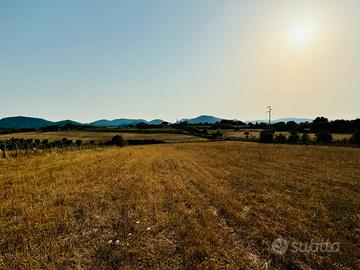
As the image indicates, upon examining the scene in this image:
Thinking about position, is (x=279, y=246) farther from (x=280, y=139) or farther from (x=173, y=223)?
(x=280, y=139)

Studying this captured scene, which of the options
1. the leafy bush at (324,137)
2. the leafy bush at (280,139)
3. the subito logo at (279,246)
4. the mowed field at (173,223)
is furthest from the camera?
the leafy bush at (280,139)

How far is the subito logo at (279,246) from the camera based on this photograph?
264 inches

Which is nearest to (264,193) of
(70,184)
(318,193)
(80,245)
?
(318,193)

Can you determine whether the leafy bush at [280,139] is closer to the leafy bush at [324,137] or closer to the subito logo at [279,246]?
the leafy bush at [324,137]

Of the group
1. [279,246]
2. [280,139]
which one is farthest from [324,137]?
[279,246]

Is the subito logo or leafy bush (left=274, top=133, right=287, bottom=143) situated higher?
the subito logo

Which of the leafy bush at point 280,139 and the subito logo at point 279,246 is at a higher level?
the subito logo at point 279,246

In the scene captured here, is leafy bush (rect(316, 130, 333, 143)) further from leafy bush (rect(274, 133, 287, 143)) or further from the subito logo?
the subito logo

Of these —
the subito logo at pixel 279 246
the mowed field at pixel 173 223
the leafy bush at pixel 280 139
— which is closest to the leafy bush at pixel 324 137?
the leafy bush at pixel 280 139

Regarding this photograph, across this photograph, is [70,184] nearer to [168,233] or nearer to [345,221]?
[168,233]

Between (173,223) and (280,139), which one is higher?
(173,223)

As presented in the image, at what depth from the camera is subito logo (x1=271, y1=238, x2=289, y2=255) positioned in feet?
22.0

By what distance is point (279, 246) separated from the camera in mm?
7012

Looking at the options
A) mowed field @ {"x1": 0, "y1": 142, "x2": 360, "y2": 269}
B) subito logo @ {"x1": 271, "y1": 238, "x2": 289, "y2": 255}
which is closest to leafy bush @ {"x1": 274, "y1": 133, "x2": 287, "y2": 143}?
mowed field @ {"x1": 0, "y1": 142, "x2": 360, "y2": 269}
